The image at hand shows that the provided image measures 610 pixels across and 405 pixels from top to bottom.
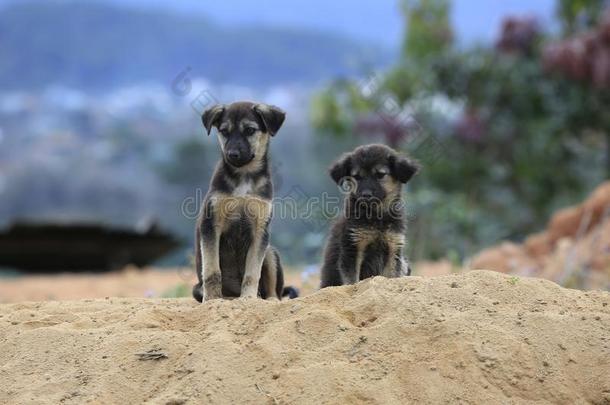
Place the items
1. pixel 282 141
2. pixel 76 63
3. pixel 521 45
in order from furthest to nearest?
pixel 76 63 < pixel 282 141 < pixel 521 45

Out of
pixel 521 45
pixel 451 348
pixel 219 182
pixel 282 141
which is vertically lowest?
pixel 451 348

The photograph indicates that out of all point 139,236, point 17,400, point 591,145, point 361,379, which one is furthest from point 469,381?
point 591,145

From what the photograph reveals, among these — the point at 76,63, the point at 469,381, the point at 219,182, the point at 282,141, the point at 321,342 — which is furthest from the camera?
the point at 76,63

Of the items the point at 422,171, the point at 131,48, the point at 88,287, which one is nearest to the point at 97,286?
the point at 88,287

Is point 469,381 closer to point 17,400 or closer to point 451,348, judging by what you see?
point 451,348

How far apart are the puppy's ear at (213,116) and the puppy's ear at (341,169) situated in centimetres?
101

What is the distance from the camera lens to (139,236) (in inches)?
648

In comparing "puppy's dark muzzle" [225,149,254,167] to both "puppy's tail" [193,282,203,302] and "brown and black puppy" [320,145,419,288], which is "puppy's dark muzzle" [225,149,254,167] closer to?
"brown and black puppy" [320,145,419,288]

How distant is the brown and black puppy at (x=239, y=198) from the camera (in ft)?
19.4

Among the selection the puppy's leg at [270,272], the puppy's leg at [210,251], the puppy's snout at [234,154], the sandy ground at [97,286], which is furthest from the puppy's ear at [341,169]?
the sandy ground at [97,286]

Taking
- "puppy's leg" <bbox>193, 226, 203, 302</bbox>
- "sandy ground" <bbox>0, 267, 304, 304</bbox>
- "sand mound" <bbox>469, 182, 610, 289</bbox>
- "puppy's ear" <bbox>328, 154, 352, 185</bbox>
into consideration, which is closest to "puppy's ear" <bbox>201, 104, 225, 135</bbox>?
"puppy's leg" <bbox>193, 226, 203, 302</bbox>

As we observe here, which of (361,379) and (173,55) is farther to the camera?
(173,55)

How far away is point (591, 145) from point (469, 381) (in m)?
14.0

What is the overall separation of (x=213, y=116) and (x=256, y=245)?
100 cm
